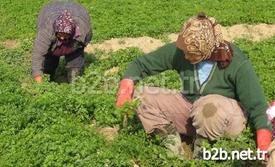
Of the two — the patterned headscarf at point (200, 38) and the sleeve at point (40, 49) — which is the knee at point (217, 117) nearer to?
the patterned headscarf at point (200, 38)

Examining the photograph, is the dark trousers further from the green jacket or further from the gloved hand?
the gloved hand

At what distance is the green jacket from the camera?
5250mm

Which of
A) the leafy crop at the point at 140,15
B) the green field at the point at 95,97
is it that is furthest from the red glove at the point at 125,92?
the leafy crop at the point at 140,15

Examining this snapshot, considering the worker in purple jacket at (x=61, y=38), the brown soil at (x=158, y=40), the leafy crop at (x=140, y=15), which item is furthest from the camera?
the leafy crop at (x=140, y=15)

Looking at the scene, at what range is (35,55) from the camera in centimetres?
750

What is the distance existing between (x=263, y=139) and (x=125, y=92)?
1.57 m

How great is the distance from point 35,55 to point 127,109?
7.98ft

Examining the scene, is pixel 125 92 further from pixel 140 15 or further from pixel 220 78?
pixel 140 15

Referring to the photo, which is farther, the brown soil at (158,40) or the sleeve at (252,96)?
the brown soil at (158,40)

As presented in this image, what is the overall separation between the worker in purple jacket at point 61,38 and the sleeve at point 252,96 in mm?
2947

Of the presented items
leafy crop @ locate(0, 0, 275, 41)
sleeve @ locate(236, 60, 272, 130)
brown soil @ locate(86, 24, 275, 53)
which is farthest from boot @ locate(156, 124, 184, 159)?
leafy crop @ locate(0, 0, 275, 41)

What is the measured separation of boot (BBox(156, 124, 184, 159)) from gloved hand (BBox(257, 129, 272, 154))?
3.07ft

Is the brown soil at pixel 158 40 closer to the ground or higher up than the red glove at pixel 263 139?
higher up

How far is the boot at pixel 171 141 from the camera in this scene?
5.74 m
